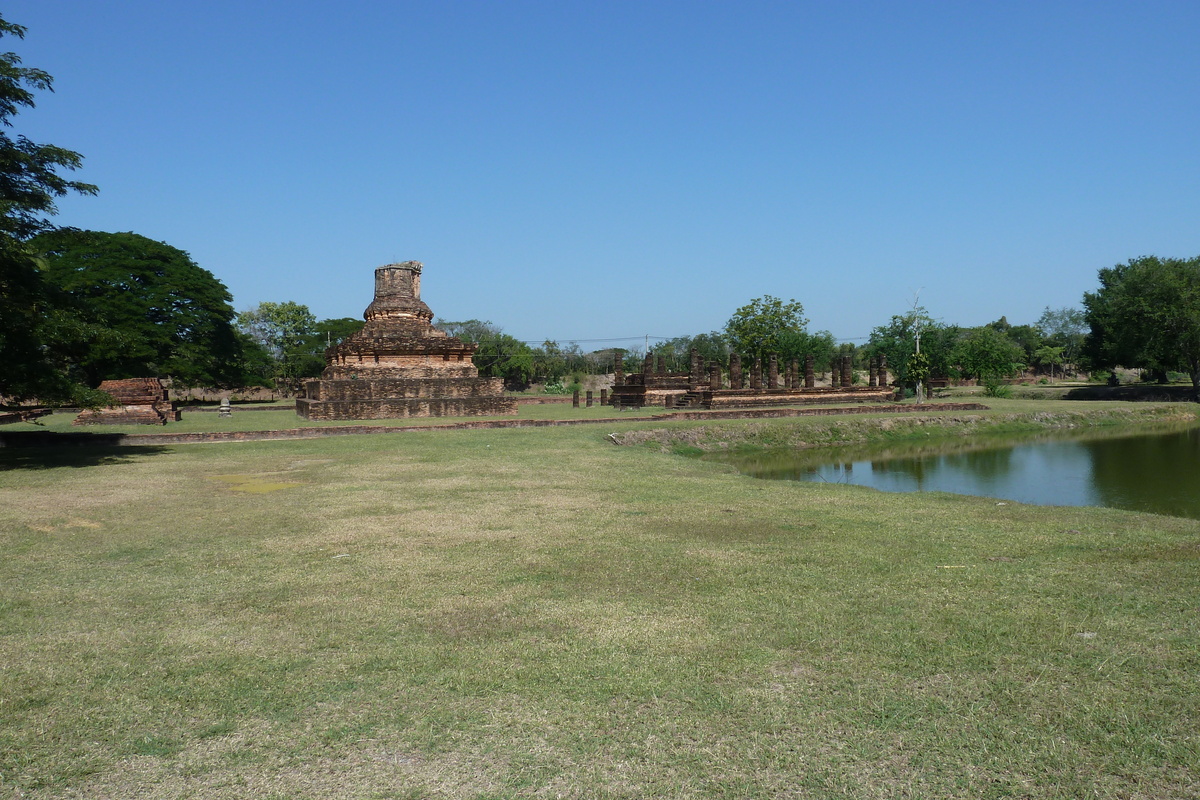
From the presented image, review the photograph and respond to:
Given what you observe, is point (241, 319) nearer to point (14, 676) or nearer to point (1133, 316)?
point (1133, 316)

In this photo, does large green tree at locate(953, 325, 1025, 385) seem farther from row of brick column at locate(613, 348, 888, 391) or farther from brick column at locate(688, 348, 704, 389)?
brick column at locate(688, 348, 704, 389)

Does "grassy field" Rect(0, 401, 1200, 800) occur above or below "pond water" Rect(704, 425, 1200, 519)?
above

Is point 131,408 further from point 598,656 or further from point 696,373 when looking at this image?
point 598,656

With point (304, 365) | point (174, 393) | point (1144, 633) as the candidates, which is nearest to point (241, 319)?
point (304, 365)

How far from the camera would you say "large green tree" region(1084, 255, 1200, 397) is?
35.8 m

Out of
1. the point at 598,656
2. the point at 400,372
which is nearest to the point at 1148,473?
the point at 598,656

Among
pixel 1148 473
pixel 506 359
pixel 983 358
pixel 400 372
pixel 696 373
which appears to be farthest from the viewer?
→ pixel 506 359

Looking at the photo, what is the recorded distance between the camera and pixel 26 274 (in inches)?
409

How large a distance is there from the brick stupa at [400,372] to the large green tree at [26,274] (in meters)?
10.4

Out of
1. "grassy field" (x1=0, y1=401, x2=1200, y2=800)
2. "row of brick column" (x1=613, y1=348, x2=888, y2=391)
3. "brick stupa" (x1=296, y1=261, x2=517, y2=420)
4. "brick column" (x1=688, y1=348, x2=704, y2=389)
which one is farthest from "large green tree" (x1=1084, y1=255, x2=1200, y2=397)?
"grassy field" (x1=0, y1=401, x2=1200, y2=800)

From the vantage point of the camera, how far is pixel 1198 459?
607 inches

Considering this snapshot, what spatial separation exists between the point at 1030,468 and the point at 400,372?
55.3ft

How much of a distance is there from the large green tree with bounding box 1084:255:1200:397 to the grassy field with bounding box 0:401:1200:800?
36119 mm

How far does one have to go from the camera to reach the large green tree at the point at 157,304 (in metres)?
31.4
